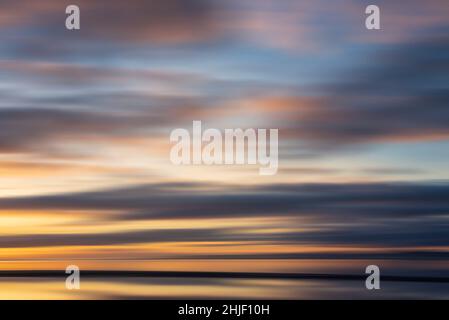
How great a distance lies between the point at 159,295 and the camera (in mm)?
17062

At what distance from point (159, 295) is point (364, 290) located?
357 centimetres

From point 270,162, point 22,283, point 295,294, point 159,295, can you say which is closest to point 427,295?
point 295,294

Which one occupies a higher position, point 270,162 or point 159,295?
point 270,162
